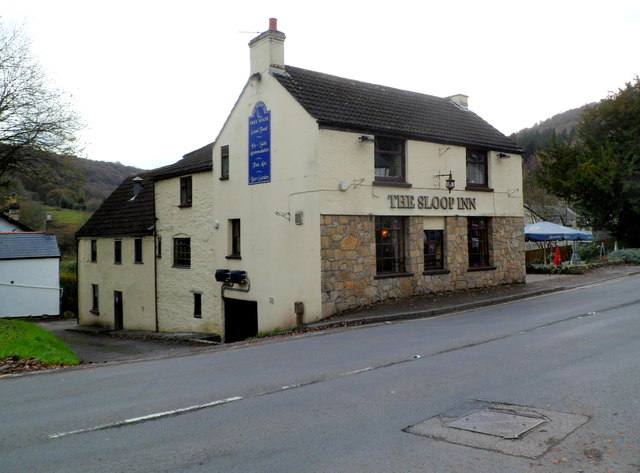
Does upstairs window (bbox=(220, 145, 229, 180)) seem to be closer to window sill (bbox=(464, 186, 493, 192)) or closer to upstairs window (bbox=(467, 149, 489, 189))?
window sill (bbox=(464, 186, 493, 192))

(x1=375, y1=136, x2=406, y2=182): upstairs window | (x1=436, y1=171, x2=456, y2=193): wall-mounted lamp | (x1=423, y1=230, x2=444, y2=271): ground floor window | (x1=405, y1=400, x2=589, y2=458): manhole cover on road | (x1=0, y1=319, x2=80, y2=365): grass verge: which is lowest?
(x1=0, y1=319, x2=80, y2=365): grass verge

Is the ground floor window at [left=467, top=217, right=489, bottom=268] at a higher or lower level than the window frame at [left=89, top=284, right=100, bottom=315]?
higher

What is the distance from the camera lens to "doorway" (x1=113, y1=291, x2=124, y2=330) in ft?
93.4

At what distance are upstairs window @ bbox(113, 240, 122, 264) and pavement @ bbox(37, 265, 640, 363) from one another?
12.2 ft

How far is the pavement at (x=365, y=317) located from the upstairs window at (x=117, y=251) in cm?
372

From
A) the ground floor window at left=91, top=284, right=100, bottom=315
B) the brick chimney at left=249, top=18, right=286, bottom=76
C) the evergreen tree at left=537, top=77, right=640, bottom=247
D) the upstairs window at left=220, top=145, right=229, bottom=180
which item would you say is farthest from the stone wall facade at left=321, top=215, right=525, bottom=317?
the ground floor window at left=91, top=284, right=100, bottom=315

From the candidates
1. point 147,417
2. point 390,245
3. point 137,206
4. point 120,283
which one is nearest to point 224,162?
point 390,245

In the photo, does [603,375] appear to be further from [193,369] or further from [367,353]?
[193,369]

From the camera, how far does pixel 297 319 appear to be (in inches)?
644

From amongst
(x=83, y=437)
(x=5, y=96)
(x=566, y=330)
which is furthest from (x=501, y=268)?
(x=5, y=96)

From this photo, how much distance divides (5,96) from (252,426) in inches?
737

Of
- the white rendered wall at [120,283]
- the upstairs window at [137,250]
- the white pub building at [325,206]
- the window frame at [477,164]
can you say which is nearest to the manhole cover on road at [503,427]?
the white pub building at [325,206]

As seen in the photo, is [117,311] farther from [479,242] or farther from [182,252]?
[479,242]

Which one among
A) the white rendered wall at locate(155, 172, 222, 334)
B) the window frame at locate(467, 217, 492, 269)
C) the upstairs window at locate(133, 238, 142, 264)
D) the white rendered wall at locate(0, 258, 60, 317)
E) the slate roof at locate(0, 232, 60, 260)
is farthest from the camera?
the slate roof at locate(0, 232, 60, 260)
